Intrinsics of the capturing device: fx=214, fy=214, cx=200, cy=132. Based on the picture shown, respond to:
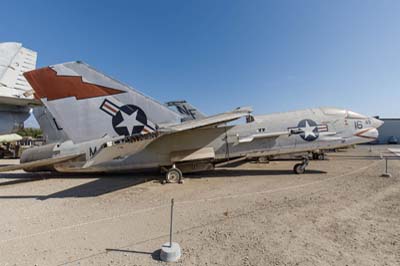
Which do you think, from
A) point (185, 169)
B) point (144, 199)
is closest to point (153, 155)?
point (185, 169)

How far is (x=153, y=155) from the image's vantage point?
9.10 metres

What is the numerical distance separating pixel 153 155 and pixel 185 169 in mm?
1503

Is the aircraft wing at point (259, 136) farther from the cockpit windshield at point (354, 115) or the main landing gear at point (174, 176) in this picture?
the cockpit windshield at point (354, 115)

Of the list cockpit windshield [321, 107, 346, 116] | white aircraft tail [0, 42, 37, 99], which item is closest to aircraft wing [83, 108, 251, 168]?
cockpit windshield [321, 107, 346, 116]

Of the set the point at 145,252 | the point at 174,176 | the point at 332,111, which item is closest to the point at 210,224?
the point at 145,252

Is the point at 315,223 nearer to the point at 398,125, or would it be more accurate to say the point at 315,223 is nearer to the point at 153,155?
the point at 153,155

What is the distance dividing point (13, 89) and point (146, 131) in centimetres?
903

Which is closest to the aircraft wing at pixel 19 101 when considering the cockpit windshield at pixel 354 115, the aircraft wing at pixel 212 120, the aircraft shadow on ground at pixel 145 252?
the aircraft wing at pixel 212 120

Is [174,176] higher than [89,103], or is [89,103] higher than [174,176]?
[89,103]

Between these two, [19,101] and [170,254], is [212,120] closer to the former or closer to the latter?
[170,254]

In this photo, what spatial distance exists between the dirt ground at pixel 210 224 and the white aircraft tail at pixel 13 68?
21.3ft

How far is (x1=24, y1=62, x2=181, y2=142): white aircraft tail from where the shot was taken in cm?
674

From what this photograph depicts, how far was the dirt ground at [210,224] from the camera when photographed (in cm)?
304

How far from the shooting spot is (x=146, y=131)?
7.55 meters
